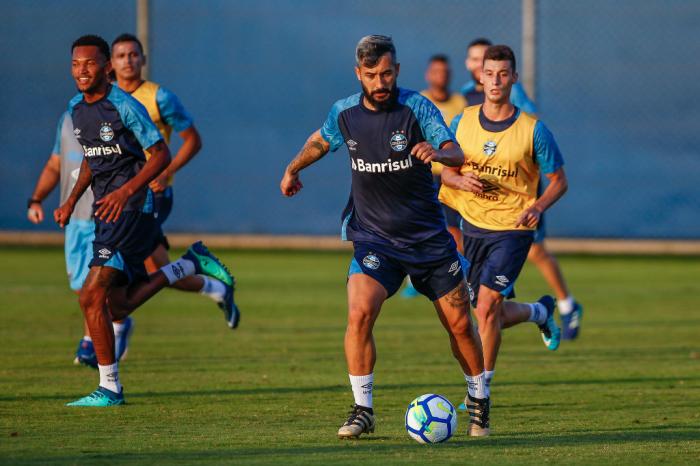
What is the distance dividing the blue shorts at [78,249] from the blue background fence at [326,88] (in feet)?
43.6

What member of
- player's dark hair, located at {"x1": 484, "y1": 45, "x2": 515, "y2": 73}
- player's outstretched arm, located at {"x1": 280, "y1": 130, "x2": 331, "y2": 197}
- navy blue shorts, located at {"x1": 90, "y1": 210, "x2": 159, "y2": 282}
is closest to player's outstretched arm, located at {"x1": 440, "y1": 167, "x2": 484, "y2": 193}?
player's outstretched arm, located at {"x1": 280, "y1": 130, "x2": 331, "y2": 197}

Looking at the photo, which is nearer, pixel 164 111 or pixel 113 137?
pixel 113 137

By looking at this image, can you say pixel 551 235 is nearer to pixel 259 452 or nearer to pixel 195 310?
pixel 195 310

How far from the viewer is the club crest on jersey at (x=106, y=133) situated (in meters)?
7.96

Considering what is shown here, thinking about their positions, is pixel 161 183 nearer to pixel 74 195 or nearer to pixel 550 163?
pixel 74 195

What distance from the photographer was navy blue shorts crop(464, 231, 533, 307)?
7973mm

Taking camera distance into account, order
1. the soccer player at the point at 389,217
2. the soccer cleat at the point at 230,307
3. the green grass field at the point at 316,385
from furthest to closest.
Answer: the soccer cleat at the point at 230,307 → the soccer player at the point at 389,217 → the green grass field at the point at 316,385

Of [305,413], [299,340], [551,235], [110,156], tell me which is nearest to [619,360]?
[299,340]

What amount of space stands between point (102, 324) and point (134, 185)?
84cm

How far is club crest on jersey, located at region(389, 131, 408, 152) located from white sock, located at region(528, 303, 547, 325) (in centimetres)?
248

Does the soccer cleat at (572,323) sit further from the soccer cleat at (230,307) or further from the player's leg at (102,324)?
the player's leg at (102,324)

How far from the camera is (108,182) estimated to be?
26.5 feet

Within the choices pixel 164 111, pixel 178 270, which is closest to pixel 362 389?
pixel 178 270

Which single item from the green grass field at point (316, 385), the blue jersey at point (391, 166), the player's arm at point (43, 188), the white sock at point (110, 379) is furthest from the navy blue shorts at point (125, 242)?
the blue jersey at point (391, 166)
